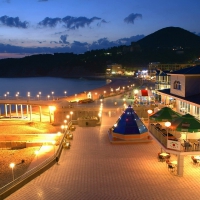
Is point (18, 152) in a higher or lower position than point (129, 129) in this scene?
lower

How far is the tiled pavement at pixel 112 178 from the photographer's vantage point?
11844mm

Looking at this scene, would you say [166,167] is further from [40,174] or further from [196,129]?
[40,174]

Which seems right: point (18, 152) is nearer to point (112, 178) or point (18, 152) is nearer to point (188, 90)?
point (112, 178)

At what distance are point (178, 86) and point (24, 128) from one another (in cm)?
1702

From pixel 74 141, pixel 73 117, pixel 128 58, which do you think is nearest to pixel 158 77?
pixel 73 117

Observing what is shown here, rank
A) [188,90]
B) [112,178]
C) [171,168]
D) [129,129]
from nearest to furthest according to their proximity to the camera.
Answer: [112,178] < [171,168] < [188,90] < [129,129]

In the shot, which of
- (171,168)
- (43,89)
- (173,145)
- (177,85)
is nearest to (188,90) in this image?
(177,85)

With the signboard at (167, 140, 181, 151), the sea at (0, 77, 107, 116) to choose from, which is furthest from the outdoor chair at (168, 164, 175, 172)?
the sea at (0, 77, 107, 116)

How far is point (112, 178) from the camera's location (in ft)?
44.2

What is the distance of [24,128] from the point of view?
3027 cm

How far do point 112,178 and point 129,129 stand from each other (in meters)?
6.49

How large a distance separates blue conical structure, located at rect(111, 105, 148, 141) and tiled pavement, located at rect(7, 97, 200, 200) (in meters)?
1.32

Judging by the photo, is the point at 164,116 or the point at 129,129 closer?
the point at 164,116

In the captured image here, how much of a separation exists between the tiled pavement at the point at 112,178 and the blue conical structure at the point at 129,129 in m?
1.32
